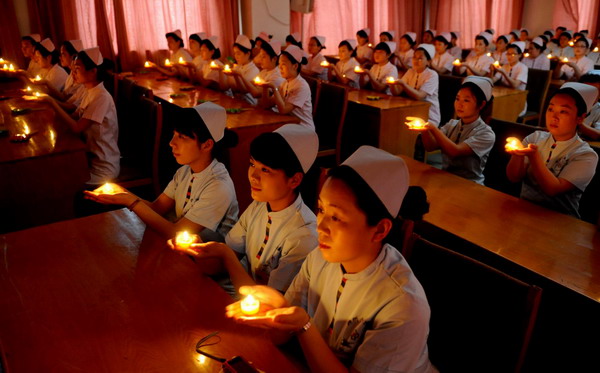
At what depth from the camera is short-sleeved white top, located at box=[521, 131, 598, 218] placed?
2229mm

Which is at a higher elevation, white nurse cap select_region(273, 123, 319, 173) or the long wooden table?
white nurse cap select_region(273, 123, 319, 173)

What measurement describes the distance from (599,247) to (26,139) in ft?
10.4

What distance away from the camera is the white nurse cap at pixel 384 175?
3.79ft

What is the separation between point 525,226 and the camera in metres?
1.94

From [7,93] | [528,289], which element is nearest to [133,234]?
[528,289]

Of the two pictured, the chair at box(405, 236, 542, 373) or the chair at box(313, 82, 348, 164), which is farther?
the chair at box(313, 82, 348, 164)

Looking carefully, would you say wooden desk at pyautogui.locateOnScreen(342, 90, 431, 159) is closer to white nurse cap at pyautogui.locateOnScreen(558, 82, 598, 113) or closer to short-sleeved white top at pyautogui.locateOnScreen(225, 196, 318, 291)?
white nurse cap at pyautogui.locateOnScreen(558, 82, 598, 113)

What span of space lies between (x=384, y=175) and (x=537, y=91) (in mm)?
5274

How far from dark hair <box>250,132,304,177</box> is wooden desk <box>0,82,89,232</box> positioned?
1.66 m

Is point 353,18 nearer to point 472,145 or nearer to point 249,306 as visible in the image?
point 472,145

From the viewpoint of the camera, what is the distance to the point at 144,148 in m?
3.27

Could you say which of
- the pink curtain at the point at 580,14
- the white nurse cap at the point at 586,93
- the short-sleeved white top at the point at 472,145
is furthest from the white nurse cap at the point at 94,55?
the pink curtain at the point at 580,14

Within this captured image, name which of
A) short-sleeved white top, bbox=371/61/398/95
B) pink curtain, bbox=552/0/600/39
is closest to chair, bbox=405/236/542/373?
short-sleeved white top, bbox=371/61/398/95

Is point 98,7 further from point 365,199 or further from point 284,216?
point 365,199
